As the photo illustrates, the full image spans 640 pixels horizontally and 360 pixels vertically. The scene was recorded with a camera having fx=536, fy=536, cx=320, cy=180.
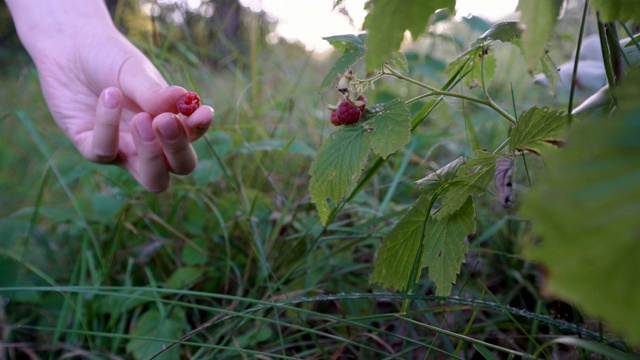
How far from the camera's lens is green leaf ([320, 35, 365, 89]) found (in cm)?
70

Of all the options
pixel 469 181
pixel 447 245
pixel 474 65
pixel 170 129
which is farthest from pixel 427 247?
pixel 170 129

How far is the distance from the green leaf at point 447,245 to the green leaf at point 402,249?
0.06 feet

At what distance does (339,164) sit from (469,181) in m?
0.16

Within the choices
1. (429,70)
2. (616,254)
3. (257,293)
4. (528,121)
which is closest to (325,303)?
(257,293)

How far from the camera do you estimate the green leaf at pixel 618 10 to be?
42cm

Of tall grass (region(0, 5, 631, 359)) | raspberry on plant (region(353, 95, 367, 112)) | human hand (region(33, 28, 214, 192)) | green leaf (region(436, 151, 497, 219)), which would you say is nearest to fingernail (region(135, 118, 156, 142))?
human hand (region(33, 28, 214, 192))

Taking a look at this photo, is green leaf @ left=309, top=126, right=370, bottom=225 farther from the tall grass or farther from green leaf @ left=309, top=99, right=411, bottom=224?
the tall grass

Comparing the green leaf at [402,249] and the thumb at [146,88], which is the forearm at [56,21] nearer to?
the thumb at [146,88]

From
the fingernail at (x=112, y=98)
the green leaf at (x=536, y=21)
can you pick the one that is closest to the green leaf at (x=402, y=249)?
the green leaf at (x=536, y=21)

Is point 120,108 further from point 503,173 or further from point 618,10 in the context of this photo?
point 618,10

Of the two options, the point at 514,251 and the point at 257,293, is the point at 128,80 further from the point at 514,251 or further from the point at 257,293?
the point at 514,251

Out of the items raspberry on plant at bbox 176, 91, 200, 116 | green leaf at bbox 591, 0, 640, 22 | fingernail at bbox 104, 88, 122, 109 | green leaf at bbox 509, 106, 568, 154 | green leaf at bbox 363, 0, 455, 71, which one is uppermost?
green leaf at bbox 591, 0, 640, 22

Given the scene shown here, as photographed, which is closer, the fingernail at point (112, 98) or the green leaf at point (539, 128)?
the green leaf at point (539, 128)

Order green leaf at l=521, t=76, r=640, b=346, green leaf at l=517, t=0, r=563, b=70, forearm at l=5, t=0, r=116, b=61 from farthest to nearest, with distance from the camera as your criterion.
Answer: forearm at l=5, t=0, r=116, b=61 < green leaf at l=517, t=0, r=563, b=70 < green leaf at l=521, t=76, r=640, b=346
